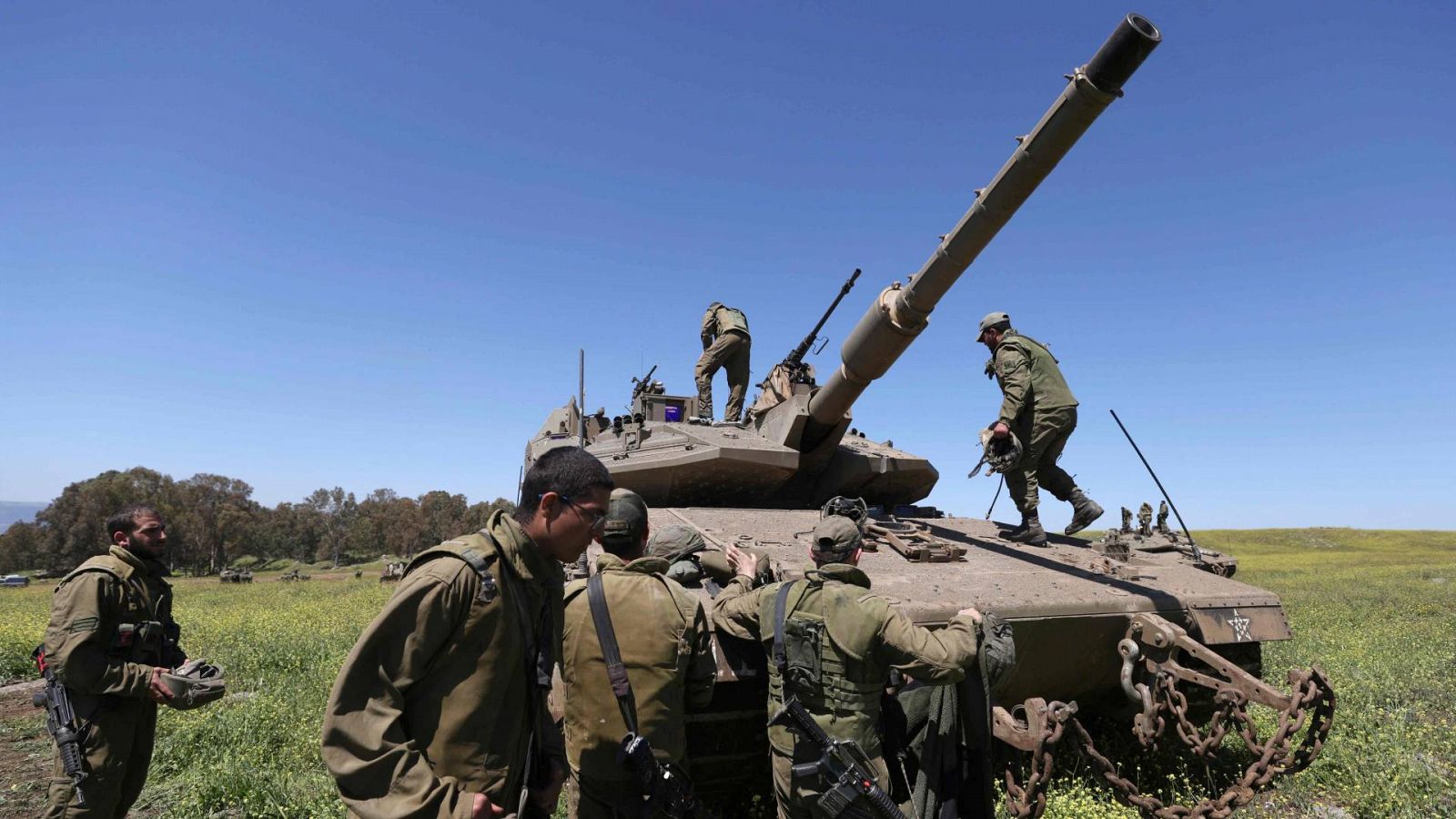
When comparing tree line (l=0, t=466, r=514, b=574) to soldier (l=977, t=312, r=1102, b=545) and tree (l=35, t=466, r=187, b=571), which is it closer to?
tree (l=35, t=466, r=187, b=571)

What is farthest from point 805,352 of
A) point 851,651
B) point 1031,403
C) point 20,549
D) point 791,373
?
point 20,549

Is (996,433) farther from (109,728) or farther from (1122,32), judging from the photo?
(109,728)

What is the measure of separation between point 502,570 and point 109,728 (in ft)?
9.55

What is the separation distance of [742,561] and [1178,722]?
8.62 ft

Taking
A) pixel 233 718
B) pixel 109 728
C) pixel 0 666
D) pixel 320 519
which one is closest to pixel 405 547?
pixel 320 519

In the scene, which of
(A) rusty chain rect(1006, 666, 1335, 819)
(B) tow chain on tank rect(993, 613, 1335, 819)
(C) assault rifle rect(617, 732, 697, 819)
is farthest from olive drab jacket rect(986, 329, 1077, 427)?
(C) assault rifle rect(617, 732, 697, 819)

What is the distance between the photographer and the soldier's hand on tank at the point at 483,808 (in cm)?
195

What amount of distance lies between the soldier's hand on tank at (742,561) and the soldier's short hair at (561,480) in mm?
2180

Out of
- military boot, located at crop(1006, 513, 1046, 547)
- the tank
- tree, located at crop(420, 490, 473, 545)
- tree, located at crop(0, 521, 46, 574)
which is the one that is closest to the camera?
the tank

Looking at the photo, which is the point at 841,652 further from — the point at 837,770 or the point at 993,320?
the point at 993,320

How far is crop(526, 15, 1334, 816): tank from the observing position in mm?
4094

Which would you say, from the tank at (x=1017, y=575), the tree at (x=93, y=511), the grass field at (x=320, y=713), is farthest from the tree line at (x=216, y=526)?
the tank at (x=1017, y=575)

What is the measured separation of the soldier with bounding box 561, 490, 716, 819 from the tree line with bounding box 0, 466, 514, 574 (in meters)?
37.3

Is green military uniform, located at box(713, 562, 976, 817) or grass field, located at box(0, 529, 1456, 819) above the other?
green military uniform, located at box(713, 562, 976, 817)
